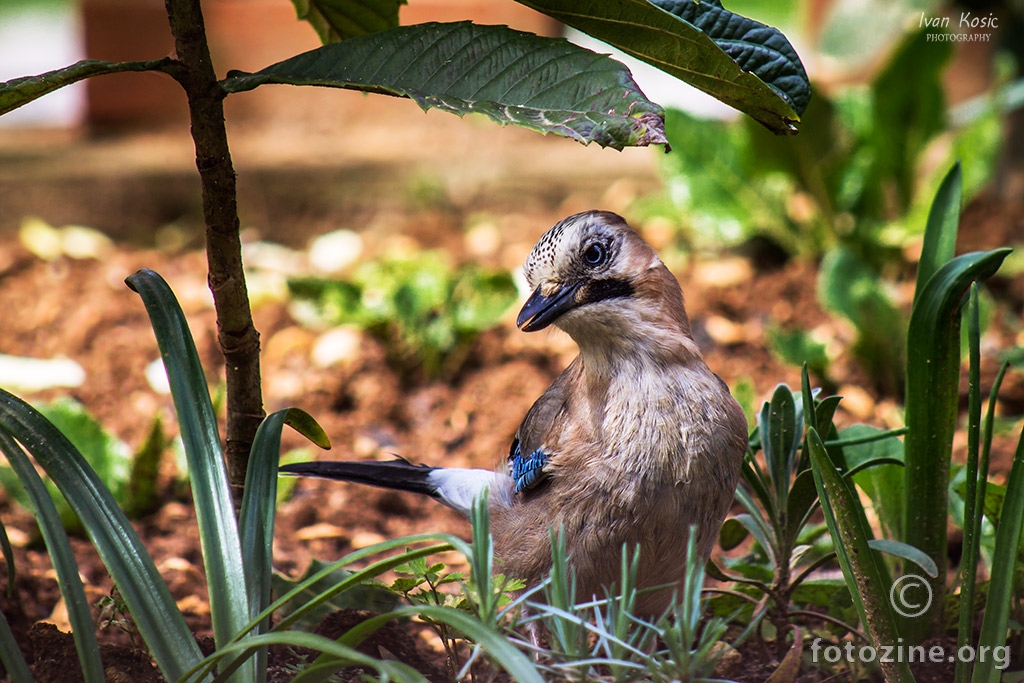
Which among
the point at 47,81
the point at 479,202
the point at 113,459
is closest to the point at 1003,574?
the point at 47,81

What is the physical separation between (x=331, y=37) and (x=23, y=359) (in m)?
2.11

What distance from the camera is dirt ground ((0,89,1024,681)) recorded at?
8.54ft

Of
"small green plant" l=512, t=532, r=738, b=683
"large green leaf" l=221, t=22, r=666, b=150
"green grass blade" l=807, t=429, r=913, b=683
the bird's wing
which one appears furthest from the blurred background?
"small green plant" l=512, t=532, r=738, b=683

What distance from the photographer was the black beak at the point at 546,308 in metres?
1.74

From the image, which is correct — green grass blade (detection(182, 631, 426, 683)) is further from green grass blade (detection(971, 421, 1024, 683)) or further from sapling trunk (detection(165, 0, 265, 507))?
green grass blade (detection(971, 421, 1024, 683))

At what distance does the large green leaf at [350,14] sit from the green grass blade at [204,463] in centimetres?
61

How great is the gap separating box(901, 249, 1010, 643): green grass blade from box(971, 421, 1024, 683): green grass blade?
28 cm

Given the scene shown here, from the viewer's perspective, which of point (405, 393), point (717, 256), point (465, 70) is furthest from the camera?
point (717, 256)

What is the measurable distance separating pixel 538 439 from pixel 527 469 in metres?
0.06

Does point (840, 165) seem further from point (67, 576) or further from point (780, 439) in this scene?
point (67, 576)

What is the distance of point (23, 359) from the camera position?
341 centimetres

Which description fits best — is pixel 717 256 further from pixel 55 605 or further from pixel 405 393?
pixel 55 605

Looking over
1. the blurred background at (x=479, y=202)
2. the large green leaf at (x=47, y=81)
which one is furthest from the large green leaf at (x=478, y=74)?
the blurred background at (x=479, y=202)

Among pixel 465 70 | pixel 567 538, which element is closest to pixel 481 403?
pixel 567 538
